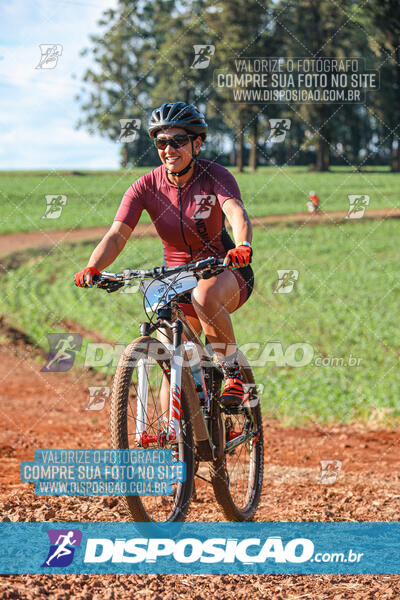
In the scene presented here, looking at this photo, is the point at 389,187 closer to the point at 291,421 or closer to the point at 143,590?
the point at 291,421

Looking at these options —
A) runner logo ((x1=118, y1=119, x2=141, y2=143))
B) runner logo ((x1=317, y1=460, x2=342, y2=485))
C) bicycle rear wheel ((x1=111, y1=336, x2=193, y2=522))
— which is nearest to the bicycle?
bicycle rear wheel ((x1=111, y1=336, x2=193, y2=522))

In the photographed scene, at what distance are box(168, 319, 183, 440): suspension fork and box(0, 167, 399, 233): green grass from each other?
24.4m

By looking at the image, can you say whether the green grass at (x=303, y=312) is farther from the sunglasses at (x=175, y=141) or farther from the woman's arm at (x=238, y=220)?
the sunglasses at (x=175, y=141)

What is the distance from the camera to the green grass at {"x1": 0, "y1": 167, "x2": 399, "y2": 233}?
111 ft

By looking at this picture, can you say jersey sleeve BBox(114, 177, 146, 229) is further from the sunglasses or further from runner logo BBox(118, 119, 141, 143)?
runner logo BBox(118, 119, 141, 143)

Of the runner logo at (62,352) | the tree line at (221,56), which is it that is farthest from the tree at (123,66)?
the runner logo at (62,352)

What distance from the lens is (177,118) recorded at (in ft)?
15.4

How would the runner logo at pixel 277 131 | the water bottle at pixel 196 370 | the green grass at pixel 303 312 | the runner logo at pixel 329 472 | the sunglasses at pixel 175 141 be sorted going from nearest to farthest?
1. the water bottle at pixel 196 370
2. the sunglasses at pixel 175 141
3. the runner logo at pixel 329 472
4. the green grass at pixel 303 312
5. the runner logo at pixel 277 131

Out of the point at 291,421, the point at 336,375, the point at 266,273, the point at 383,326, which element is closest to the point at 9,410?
the point at 291,421

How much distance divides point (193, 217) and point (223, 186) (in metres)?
0.29

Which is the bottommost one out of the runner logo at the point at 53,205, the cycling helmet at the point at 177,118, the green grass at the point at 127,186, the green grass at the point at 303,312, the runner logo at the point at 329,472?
the green grass at the point at 127,186

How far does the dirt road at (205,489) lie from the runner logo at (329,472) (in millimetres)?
99

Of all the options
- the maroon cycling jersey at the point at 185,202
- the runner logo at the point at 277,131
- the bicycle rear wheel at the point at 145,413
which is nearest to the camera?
the bicycle rear wheel at the point at 145,413

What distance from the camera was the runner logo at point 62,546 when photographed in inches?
159
